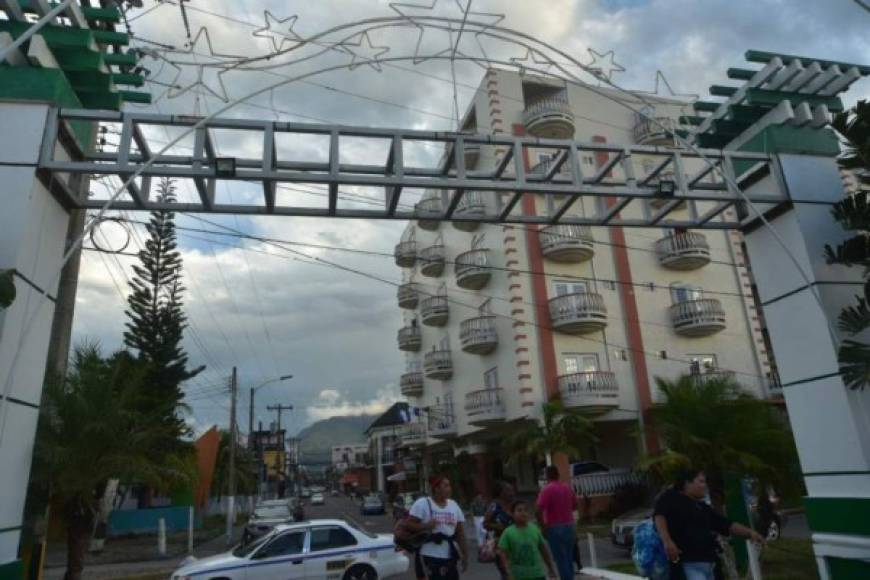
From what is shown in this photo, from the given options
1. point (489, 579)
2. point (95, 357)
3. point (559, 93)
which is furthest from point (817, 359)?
point (559, 93)

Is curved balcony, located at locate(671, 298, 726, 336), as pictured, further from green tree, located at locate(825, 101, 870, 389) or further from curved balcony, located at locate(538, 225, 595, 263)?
green tree, located at locate(825, 101, 870, 389)

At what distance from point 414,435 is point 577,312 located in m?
17.3

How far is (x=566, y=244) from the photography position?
2444cm

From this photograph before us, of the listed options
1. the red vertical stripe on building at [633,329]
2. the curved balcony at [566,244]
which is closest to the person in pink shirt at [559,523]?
the red vertical stripe on building at [633,329]

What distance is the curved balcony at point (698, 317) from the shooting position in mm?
25125

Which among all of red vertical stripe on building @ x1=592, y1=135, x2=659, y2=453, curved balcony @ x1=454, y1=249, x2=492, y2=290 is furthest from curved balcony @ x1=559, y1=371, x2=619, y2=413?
curved balcony @ x1=454, y1=249, x2=492, y2=290

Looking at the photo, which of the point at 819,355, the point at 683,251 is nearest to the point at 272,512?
the point at 683,251

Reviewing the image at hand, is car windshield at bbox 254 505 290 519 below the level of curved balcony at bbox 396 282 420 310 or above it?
below

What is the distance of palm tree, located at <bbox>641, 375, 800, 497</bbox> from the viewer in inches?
472

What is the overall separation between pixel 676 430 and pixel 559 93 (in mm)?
18900

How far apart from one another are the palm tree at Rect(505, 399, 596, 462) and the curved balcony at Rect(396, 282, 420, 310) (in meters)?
15.9

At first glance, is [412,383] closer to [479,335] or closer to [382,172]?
Answer: [479,335]

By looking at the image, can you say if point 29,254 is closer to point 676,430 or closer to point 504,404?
point 676,430

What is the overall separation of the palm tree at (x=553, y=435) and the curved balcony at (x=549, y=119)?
1104cm
